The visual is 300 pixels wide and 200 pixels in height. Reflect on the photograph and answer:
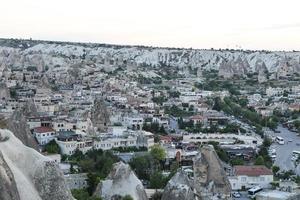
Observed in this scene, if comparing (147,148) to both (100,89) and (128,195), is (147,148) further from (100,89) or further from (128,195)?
(100,89)

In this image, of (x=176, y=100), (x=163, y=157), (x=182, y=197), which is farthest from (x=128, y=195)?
(x=176, y=100)

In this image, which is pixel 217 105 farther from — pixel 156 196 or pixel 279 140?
pixel 156 196

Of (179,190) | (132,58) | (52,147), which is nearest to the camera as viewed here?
(179,190)

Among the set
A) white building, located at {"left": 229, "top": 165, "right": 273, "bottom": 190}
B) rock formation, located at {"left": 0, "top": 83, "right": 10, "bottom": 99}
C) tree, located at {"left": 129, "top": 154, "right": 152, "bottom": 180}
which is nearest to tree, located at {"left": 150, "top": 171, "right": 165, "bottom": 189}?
tree, located at {"left": 129, "top": 154, "right": 152, "bottom": 180}

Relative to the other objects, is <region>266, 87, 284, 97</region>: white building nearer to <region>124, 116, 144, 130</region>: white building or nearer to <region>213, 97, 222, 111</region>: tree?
<region>213, 97, 222, 111</region>: tree

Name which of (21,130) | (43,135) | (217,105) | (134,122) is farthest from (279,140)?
(21,130)

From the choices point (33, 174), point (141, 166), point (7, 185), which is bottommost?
point (141, 166)
